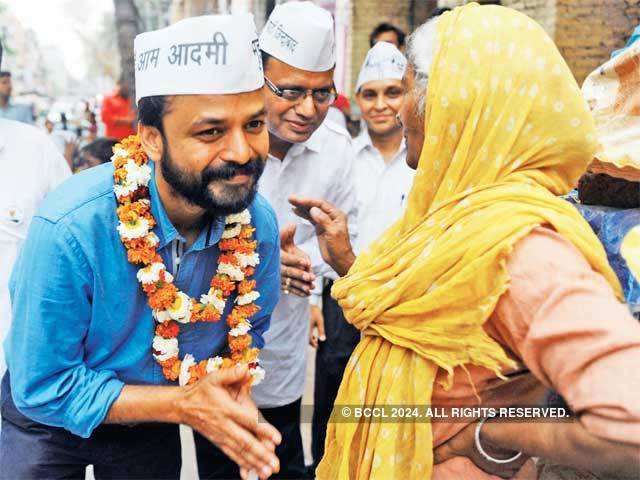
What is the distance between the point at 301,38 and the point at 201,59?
1.39m

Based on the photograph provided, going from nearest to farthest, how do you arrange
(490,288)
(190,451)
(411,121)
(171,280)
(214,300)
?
(490,288)
(411,121)
(171,280)
(214,300)
(190,451)

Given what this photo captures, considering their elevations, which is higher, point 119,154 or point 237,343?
point 119,154

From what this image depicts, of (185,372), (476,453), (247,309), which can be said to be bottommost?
(476,453)

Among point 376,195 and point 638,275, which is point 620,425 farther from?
point 376,195

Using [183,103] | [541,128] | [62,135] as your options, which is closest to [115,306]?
[183,103]

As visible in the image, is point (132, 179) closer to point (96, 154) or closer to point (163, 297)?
point (163, 297)

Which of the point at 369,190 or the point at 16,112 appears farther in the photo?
the point at 16,112

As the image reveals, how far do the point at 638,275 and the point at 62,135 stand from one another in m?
9.12

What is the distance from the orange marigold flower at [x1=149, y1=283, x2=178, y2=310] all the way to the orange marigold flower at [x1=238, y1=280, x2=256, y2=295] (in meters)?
0.30

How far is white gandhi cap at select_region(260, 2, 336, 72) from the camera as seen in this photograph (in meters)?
3.30

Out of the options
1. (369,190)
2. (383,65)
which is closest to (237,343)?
(369,190)

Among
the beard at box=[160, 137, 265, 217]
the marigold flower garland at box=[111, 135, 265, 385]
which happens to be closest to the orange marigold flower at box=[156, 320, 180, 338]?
the marigold flower garland at box=[111, 135, 265, 385]

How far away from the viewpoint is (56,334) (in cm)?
200

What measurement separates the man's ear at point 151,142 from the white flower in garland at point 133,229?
234mm
